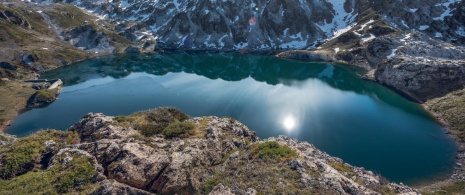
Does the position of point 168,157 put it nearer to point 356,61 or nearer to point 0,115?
point 0,115

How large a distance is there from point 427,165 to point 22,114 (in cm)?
12037

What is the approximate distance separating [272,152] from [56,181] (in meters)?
20.9

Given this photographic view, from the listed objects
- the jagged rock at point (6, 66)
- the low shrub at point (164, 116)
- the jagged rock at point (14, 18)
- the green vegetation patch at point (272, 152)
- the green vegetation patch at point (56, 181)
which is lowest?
the jagged rock at point (6, 66)

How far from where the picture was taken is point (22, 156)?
25688mm

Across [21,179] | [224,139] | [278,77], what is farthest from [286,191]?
[278,77]

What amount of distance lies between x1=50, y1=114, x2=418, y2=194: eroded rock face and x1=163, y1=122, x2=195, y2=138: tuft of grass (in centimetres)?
97

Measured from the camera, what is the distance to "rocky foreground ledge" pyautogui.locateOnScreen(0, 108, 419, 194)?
2291 cm

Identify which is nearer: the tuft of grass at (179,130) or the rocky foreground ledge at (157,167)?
the rocky foreground ledge at (157,167)

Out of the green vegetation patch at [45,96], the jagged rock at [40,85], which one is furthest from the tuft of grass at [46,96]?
the jagged rock at [40,85]

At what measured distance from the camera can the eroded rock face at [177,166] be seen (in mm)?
24234

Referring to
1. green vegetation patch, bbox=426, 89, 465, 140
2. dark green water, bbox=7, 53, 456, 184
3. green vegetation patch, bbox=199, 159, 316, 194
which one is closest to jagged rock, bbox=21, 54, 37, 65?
dark green water, bbox=7, 53, 456, 184

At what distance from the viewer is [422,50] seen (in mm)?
137750

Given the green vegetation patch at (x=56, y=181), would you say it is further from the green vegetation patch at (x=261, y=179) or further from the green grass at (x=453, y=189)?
the green grass at (x=453, y=189)

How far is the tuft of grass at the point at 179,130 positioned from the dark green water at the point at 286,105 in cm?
3876
